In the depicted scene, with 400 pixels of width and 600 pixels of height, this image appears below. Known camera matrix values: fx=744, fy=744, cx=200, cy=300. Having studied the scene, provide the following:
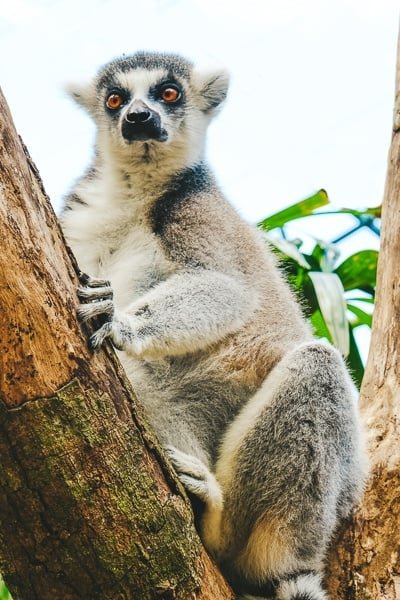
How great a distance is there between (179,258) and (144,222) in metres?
0.37

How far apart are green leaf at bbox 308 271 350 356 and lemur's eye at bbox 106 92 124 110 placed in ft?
6.08

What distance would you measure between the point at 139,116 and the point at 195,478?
7.17 feet

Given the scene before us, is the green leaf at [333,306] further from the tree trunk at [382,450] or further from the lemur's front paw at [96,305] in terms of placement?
the lemur's front paw at [96,305]

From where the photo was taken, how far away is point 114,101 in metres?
4.70

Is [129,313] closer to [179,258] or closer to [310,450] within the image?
[179,258]

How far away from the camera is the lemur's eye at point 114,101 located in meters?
4.68

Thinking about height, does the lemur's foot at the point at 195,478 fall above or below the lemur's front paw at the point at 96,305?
below

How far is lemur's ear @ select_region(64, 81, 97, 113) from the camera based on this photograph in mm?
4977

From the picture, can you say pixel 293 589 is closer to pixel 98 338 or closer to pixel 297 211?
pixel 98 338

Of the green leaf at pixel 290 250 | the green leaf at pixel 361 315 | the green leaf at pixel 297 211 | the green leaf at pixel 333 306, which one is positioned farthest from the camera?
the green leaf at pixel 361 315

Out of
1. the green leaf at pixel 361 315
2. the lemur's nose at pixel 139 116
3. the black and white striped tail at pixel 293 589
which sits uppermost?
the lemur's nose at pixel 139 116

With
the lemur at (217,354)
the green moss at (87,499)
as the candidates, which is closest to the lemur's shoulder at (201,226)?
the lemur at (217,354)

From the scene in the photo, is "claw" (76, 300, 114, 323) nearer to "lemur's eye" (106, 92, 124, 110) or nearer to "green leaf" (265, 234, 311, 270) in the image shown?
"lemur's eye" (106, 92, 124, 110)

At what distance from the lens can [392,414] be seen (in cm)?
407
